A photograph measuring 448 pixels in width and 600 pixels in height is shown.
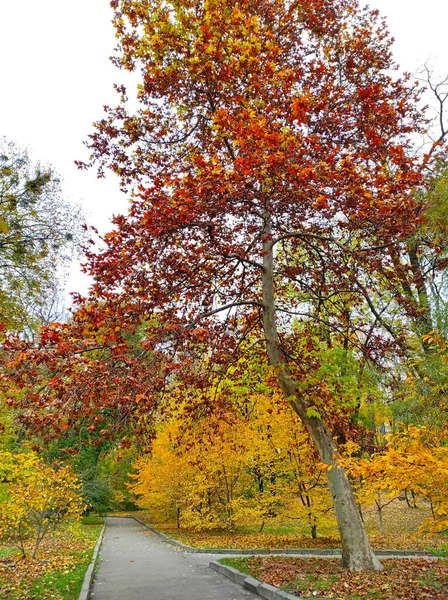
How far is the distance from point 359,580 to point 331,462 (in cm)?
176

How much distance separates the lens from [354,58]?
977 centimetres

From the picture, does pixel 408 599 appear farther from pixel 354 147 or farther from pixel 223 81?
pixel 223 81

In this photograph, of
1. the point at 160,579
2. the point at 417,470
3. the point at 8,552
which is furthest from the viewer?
the point at 8,552

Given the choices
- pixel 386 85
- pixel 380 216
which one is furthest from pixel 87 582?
pixel 386 85

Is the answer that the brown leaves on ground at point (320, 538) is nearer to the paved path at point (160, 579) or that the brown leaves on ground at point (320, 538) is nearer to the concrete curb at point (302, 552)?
the concrete curb at point (302, 552)

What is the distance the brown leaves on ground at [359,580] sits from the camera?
5.65 m

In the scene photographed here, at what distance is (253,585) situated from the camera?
7.11m

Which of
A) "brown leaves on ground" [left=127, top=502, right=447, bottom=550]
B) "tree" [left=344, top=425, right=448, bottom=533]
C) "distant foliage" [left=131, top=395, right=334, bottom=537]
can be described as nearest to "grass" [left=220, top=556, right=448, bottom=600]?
"tree" [left=344, top=425, right=448, bottom=533]

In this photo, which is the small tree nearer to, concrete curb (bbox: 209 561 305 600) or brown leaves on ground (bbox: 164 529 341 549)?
concrete curb (bbox: 209 561 305 600)

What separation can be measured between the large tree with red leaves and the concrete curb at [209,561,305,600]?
1.55m

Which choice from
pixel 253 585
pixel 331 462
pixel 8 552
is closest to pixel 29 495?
pixel 8 552

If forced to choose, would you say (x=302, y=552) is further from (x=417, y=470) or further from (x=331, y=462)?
(x=417, y=470)

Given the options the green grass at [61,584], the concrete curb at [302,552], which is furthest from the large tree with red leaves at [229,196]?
the concrete curb at [302,552]

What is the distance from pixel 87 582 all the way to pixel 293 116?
883cm
